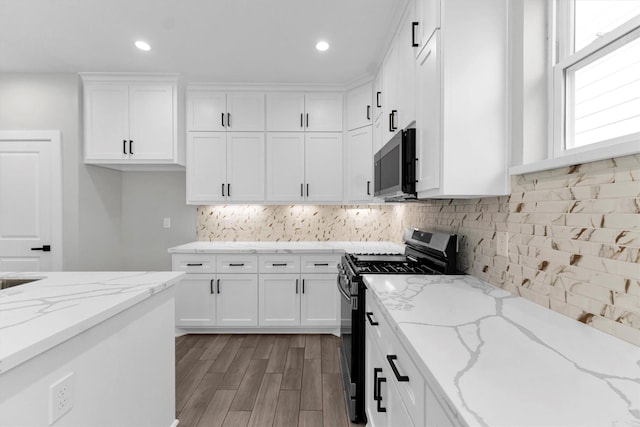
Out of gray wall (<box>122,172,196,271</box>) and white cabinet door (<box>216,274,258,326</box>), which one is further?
gray wall (<box>122,172,196,271</box>)

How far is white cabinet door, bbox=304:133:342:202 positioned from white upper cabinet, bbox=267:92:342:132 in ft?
0.36

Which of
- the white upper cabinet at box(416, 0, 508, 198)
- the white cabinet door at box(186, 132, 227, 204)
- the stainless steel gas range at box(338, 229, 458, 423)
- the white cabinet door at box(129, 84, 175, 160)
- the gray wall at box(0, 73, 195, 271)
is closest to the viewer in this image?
the white upper cabinet at box(416, 0, 508, 198)

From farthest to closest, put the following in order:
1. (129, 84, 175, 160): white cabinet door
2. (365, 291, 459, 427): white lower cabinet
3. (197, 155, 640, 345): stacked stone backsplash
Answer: (129, 84, 175, 160): white cabinet door, (197, 155, 640, 345): stacked stone backsplash, (365, 291, 459, 427): white lower cabinet

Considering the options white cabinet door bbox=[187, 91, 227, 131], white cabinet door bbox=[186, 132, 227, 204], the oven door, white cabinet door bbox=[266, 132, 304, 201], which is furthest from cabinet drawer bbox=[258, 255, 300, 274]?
white cabinet door bbox=[187, 91, 227, 131]

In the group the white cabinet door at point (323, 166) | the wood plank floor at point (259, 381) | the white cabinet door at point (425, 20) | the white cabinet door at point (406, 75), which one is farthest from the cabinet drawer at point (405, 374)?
the white cabinet door at point (323, 166)

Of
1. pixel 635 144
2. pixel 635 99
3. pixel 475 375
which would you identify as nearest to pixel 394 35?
pixel 635 99

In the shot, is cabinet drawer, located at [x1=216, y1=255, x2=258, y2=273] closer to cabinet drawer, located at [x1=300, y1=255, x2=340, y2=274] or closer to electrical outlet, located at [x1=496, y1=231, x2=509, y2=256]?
cabinet drawer, located at [x1=300, y1=255, x2=340, y2=274]

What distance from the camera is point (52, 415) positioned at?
0.97 metres

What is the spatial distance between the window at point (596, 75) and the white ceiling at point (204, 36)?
1.23 metres

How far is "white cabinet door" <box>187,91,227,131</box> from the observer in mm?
3455

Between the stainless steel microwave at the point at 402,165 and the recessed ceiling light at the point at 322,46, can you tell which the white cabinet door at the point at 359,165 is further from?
the stainless steel microwave at the point at 402,165

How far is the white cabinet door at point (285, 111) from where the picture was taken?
3498 millimetres

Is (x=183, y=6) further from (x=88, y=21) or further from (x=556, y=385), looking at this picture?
(x=556, y=385)

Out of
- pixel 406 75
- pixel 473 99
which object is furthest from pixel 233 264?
pixel 473 99
